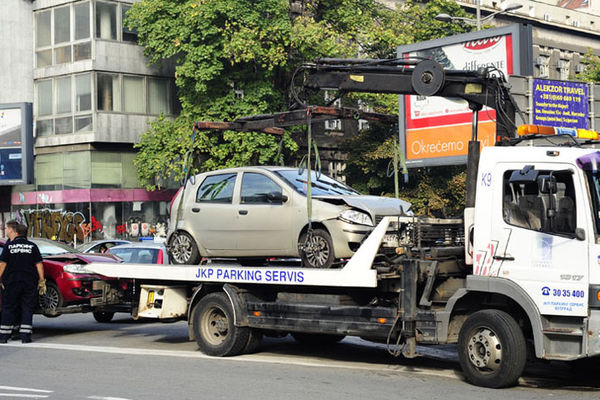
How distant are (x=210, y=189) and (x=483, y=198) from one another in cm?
460

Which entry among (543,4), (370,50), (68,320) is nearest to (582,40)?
(543,4)

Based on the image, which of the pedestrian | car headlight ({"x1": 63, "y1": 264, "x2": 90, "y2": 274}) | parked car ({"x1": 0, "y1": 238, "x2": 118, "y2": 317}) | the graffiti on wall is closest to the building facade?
the graffiti on wall

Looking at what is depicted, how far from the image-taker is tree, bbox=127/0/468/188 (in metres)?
35.1

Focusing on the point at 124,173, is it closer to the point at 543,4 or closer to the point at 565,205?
the point at 565,205

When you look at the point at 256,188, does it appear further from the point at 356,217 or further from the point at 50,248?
the point at 50,248

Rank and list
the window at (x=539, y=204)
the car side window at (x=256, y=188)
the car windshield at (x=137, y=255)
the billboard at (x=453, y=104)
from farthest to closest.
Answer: the billboard at (x=453, y=104) → the car windshield at (x=137, y=255) → the car side window at (x=256, y=188) → the window at (x=539, y=204)

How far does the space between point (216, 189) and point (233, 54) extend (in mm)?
22522

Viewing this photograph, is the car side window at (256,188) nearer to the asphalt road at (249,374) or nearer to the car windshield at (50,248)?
the asphalt road at (249,374)

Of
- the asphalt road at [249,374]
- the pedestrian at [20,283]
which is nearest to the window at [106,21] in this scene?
the pedestrian at [20,283]

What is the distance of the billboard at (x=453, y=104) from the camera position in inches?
1067

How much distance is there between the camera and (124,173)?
132 ft

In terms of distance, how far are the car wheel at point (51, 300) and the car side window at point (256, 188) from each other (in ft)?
13.5

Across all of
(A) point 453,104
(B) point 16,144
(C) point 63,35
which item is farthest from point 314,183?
(B) point 16,144

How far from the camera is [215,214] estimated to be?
516 inches
